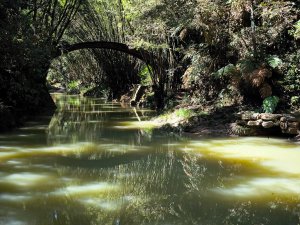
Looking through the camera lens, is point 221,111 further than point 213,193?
Yes

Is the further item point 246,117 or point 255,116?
point 246,117

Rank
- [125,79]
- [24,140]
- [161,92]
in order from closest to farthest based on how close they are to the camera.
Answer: [24,140]
[161,92]
[125,79]

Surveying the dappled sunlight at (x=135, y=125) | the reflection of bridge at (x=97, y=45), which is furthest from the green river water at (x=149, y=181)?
the reflection of bridge at (x=97, y=45)

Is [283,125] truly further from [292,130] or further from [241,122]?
[241,122]

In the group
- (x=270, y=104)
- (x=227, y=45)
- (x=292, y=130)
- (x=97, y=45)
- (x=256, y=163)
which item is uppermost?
(x=97, y=45)

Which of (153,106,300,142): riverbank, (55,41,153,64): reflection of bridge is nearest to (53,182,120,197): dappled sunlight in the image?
(153,106,300,142): riverbank

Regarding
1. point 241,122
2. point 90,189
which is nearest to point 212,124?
point 241,122

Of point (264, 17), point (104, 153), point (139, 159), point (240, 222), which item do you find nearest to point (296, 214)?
point (240, 222)

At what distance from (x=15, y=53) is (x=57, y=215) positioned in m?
8.79

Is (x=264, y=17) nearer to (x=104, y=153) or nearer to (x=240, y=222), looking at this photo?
(x=104, y=153)

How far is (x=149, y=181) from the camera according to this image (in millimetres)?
6500

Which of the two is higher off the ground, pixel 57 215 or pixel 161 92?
pixel 161 92

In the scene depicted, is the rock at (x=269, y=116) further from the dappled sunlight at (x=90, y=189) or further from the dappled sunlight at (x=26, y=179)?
the dappled sunlight at (x=26, y=179)

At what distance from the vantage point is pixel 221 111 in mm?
12875
